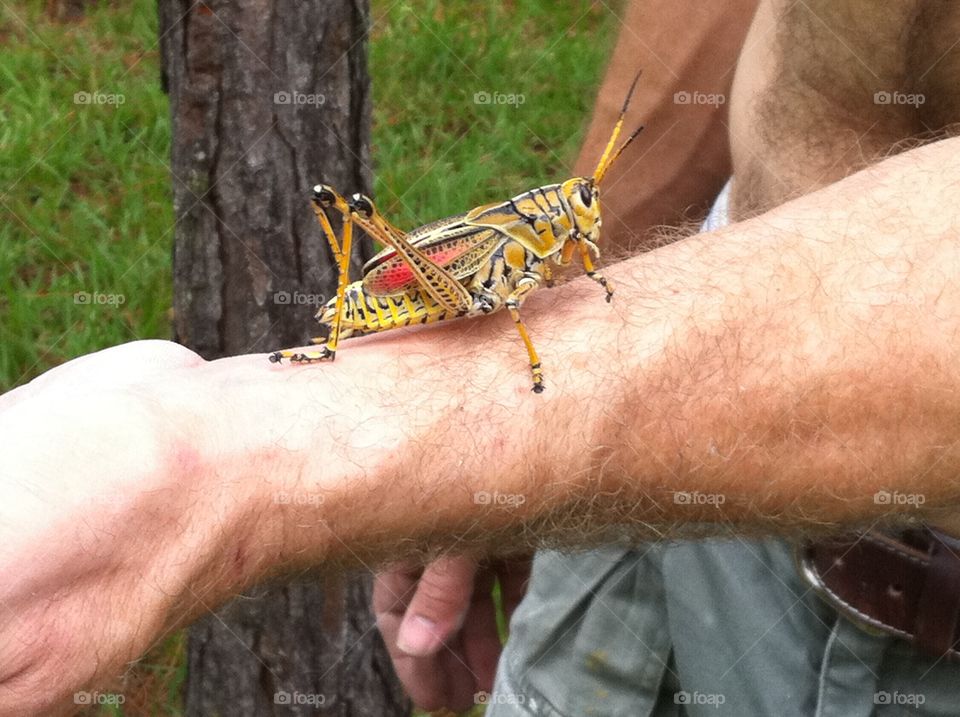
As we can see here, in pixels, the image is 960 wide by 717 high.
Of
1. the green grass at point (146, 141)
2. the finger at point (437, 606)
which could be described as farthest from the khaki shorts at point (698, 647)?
the green grass at point (146, 141)

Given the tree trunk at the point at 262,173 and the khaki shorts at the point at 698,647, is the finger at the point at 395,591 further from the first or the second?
the tree trunk at the point at 262,173

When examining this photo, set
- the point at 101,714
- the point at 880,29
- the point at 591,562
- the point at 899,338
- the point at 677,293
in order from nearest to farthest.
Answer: the point at 899,338, the point at 677,293, the point at 880,29, the point at 591,562, the point at 101,714

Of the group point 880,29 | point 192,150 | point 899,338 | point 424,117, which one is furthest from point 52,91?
point 899,338

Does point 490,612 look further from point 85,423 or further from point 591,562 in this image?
point 85,423

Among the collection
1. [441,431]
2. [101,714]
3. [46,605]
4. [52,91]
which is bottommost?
[101,714]

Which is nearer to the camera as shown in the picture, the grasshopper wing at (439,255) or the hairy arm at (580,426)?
the hairy arm at (580,426)

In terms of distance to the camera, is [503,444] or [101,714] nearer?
[503,444]
